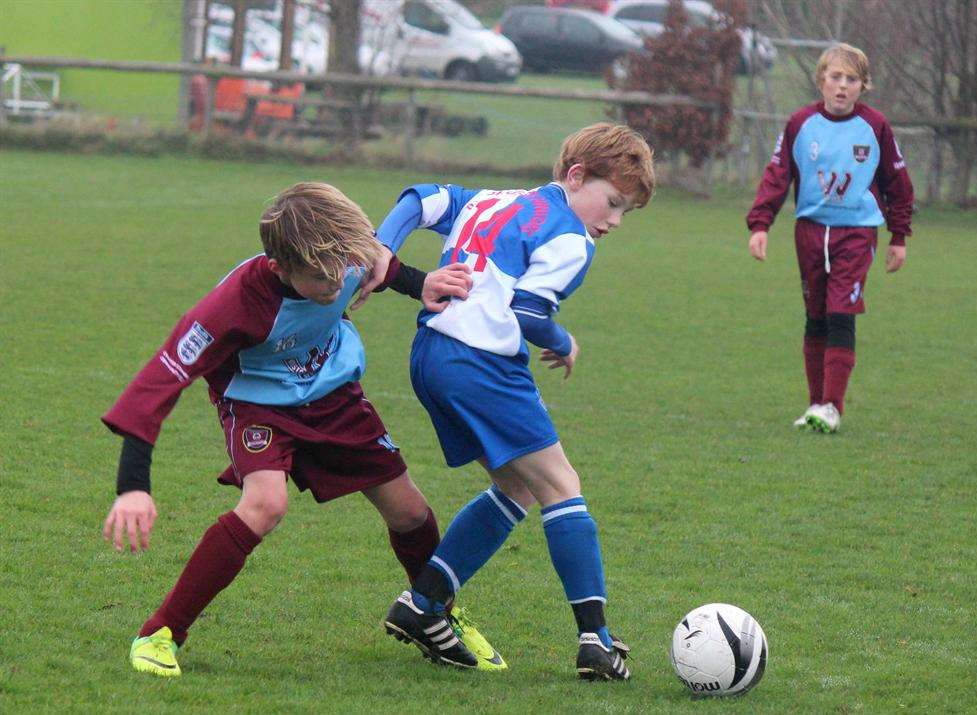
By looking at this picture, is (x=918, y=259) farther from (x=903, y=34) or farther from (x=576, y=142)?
(x=576, y=142)

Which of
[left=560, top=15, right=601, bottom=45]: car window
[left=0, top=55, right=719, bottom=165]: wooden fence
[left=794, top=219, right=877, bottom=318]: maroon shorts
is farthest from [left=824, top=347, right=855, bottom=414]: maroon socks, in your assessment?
[left=560, top=15, right=601, bottom=45]: car window

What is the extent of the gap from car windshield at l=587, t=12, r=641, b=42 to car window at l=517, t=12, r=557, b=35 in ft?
2.81

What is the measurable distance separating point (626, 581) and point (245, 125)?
1763 cm

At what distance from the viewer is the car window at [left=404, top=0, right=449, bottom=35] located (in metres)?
28.9

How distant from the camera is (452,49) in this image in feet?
95.1

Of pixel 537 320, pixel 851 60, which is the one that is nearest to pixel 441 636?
pixel 537 320

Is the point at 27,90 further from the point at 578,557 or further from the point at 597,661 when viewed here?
the point at 597,661

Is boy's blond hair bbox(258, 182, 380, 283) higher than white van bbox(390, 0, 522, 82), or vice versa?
white van bbox(390, 0, 522, 82)

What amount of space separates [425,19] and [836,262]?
23021 millimetres

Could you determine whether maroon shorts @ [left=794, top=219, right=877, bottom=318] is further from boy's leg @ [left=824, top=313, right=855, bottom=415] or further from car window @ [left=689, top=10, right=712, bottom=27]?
car window @ [left=689, top=10, right=712, bottom=27]

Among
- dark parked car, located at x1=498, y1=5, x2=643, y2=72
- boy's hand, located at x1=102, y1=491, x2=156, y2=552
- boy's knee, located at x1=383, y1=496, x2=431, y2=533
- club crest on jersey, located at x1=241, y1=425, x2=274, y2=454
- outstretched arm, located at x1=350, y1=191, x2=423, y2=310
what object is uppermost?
dark parked car, located at x1=498, y1=5, x2=643, y2=72

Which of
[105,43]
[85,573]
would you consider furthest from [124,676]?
[105,43]

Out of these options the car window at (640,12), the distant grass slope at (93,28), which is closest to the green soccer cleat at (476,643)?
the distant grass slope at (93,28)

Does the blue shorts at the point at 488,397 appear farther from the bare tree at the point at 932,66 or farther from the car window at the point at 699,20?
the car window at the point at 699,20
